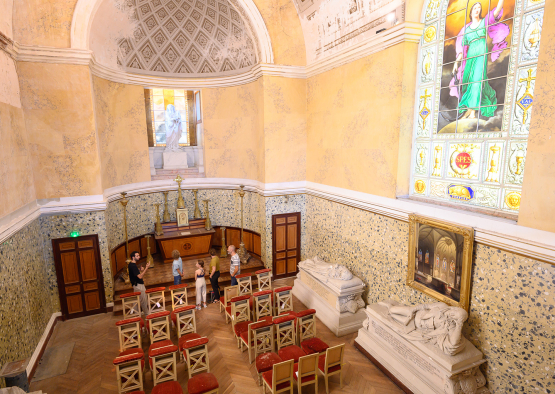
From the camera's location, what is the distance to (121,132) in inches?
396

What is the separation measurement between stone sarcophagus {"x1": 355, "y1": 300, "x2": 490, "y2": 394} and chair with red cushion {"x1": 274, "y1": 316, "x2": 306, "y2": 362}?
157 cm

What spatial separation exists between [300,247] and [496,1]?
772cm

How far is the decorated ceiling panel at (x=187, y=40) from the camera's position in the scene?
9.80 meters

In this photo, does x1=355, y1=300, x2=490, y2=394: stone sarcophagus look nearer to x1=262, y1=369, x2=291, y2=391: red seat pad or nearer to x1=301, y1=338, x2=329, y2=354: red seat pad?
x1=301, y1=338, x2=329, y2=354: red seat pad

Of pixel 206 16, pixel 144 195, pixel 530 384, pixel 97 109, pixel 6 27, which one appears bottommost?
pixel 530 384

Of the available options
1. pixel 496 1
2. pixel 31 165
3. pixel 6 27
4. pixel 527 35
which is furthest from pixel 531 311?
pixel 6 27

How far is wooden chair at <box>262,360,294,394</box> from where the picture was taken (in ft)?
16.1

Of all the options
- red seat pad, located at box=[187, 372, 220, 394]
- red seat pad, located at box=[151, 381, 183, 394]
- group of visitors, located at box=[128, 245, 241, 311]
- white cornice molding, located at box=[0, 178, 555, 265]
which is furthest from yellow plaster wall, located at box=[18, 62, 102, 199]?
red seat pad, located at box=[187, 372, 220, 394]

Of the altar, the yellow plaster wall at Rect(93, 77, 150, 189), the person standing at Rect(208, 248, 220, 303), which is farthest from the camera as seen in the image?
the altar

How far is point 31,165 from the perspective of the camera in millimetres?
7301

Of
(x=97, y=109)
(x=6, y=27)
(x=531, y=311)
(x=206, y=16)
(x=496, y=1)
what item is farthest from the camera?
(x=206, y=16)

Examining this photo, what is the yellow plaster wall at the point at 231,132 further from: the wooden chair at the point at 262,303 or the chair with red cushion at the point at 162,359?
the chair with red cushion at the point at 162,359

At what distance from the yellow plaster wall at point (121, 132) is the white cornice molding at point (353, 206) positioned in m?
0.41

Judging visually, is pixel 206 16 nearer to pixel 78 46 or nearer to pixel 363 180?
pixel 78 46
